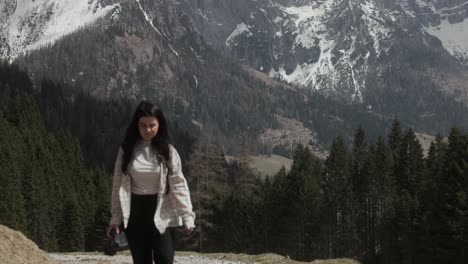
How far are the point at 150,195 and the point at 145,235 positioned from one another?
629mm

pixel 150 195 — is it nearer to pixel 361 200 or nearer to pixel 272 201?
pixel 361 200

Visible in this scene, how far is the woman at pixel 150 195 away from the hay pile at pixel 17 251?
8829mm

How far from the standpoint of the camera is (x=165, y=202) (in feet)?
31.2

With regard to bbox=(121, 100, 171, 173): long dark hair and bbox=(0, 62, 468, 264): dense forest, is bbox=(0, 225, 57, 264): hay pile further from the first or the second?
bbox=(0, 62, 468, 264): dense forest

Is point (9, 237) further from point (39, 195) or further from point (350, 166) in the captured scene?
point (350, 166)

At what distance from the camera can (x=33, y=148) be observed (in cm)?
8162

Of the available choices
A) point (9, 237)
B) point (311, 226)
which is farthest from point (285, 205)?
point (9, 237)

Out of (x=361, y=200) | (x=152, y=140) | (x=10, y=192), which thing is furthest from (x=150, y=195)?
(x=361, y=200)

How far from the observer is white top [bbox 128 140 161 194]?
31.1ft

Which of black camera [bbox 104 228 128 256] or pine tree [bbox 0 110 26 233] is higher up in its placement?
black camera [bbox 104 228 128 256]

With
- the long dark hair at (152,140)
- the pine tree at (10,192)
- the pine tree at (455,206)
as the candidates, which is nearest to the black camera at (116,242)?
the long dark hair at (152,140)

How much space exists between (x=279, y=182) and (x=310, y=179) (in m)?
7.34

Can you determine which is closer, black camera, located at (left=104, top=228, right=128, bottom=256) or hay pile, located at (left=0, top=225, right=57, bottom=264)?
black camera, located at (left=104, top=228, right=128, bottom=256)

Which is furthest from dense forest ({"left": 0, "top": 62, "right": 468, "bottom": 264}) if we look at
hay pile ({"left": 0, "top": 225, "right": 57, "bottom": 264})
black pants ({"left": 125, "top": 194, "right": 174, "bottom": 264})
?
black pants ({"left": 125, "top": 194, "right": 174, "bottom": 264})
